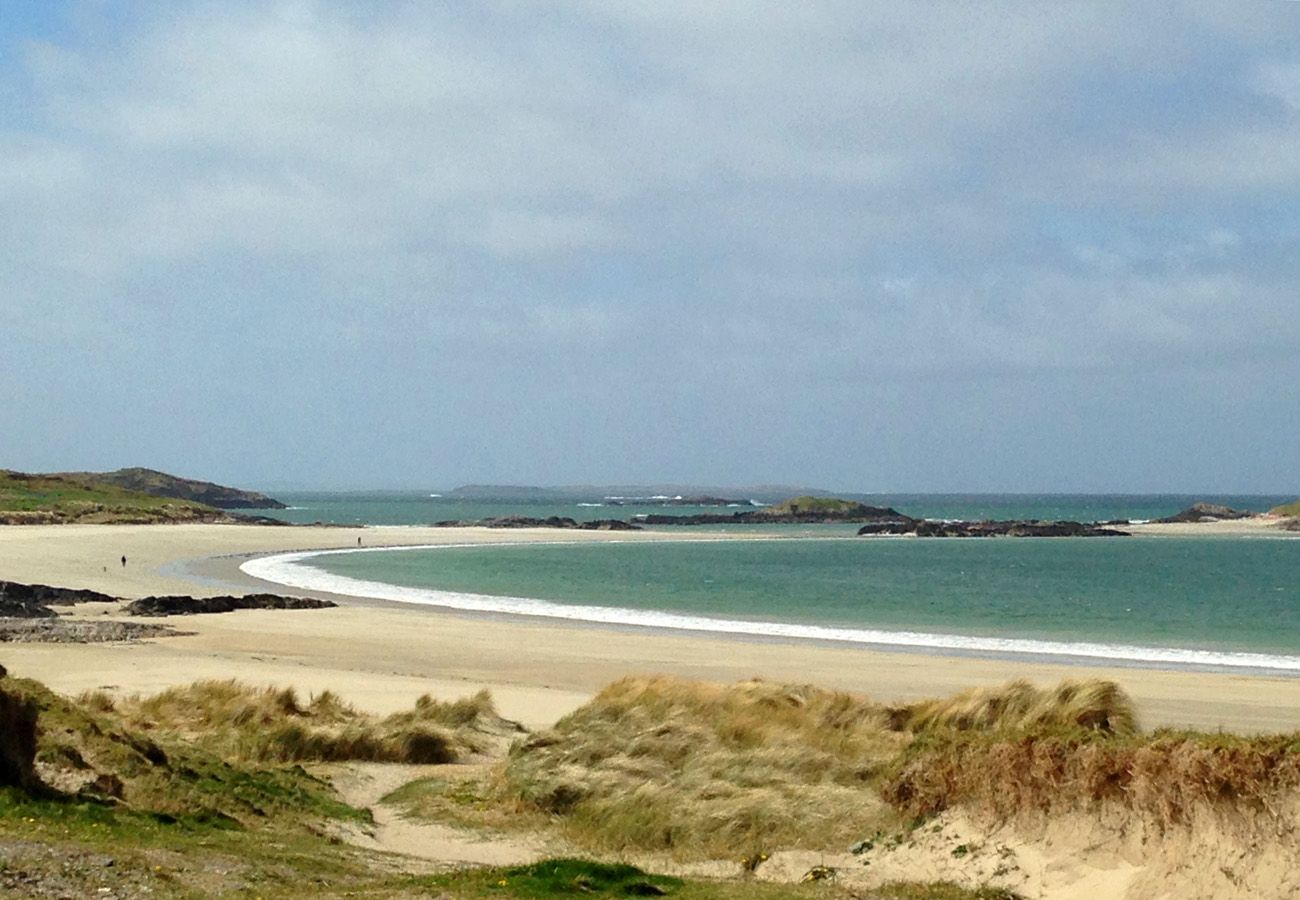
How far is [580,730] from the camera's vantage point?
1488 cm

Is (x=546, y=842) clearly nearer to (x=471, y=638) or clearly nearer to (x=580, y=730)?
(x=580, y=730)

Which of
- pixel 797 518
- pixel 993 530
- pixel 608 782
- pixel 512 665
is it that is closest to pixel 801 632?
pixel 512 665

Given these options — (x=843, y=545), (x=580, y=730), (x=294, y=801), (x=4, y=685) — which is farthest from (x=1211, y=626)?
(x=843, y=545)

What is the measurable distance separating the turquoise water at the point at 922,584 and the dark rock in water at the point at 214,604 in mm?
7733

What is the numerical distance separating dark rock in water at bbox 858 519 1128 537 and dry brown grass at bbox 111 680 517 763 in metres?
105

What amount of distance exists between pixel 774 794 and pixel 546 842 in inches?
93.2

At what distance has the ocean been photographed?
36031mm

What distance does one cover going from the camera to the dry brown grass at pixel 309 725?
16.0m

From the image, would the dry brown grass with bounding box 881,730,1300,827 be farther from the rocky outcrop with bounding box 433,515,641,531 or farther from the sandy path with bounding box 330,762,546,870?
the rocky outcrop with bounding box 433,515,641,531

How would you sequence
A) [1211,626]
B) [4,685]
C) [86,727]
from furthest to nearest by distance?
[1211,626], [86,727], [4,685]

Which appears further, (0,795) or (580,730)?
(580,730)

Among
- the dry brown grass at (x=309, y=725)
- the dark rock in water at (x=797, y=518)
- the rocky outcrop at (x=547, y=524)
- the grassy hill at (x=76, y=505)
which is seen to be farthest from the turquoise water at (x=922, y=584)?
the dark rock in water at (x=797, y=518)

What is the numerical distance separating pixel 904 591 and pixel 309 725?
4001 centimetres

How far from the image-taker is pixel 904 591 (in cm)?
5381
